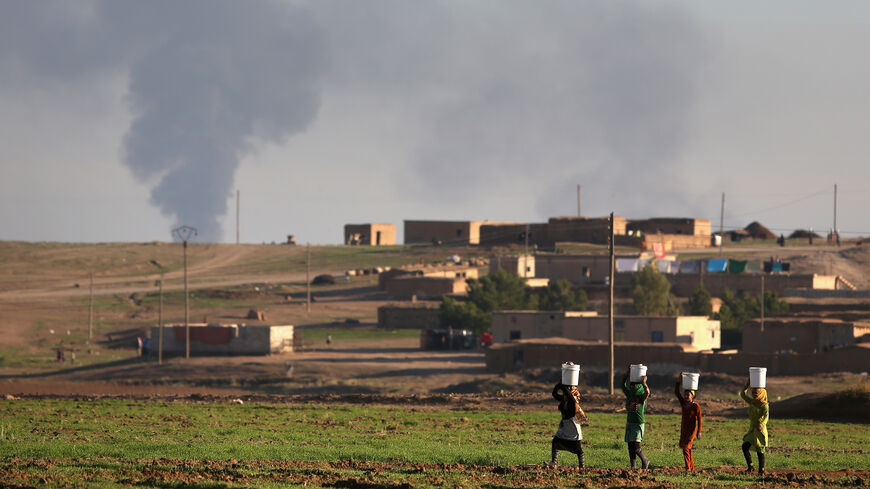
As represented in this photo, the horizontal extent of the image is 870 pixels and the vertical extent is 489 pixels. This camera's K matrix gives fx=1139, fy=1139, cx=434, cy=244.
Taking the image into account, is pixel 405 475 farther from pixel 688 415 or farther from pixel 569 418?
pixel 688 415

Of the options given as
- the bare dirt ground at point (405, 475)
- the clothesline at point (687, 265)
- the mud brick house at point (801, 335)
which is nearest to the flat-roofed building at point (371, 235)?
the clothesline at point (687, 265)

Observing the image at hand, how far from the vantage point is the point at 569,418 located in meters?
19.3

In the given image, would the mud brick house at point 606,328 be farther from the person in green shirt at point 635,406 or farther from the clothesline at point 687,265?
the person in green shirt at point 635,406

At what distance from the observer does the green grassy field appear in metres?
18.4

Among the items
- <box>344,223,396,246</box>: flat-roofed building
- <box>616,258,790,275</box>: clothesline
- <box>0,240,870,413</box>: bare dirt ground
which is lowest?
<box>0,240,870,413</box>: bare dirt ground

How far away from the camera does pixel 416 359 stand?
66312 mm

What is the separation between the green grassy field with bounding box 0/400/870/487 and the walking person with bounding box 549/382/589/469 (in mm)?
440

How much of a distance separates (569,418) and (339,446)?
748 cm

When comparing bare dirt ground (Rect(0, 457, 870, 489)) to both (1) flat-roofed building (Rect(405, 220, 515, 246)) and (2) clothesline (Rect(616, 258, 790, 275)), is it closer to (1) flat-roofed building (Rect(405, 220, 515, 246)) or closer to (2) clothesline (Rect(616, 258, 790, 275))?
(2) clothesline (Rect(616, 258, 790, 275))

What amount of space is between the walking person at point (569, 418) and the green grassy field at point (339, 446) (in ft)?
1.44

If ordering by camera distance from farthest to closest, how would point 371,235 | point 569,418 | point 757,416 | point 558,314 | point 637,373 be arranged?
point 371,235 < point 558,314 < point 757,416 < point 637,373 < point 569,418

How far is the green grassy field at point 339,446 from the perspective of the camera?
724 inches

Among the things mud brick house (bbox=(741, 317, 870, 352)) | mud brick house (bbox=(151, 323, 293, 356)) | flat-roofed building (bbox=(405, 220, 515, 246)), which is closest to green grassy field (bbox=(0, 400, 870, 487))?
mud brick house (bbox=(741, 317, 870, 352))

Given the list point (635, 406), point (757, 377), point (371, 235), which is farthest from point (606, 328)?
point (371, 235)
